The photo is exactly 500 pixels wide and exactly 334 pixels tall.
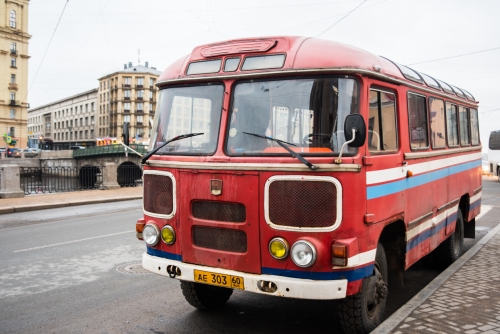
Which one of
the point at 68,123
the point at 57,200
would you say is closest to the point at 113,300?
the point at 57,200

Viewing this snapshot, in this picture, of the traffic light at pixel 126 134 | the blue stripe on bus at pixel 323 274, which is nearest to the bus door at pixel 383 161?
the blue stripe on bus at pixel 323 274

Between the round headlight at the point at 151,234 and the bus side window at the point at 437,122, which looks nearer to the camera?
the round headlight at the point at 151,234

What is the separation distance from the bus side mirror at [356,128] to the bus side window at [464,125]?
511 cm

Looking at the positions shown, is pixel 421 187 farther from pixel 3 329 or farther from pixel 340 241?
pixel 3 329

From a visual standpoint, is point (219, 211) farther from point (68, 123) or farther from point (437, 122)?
point (68, 123)

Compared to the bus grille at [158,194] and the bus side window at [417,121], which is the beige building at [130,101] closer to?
the bus side window at [417,121]

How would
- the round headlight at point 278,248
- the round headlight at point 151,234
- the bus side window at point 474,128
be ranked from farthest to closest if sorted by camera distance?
the bus side window at point 474,128 → the round headlight at point 151,234 → the round headlight at point 278,248

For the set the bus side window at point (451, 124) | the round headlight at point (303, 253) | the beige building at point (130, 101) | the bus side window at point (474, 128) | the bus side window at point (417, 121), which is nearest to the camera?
the round headlight at point (303, 253)

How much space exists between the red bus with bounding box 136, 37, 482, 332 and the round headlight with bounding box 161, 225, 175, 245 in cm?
2

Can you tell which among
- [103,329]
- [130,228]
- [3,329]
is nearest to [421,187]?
[103,329]

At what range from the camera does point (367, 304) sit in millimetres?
5039

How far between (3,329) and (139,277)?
2.38m

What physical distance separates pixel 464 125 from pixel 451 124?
1180mm

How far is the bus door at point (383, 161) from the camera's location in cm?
489
